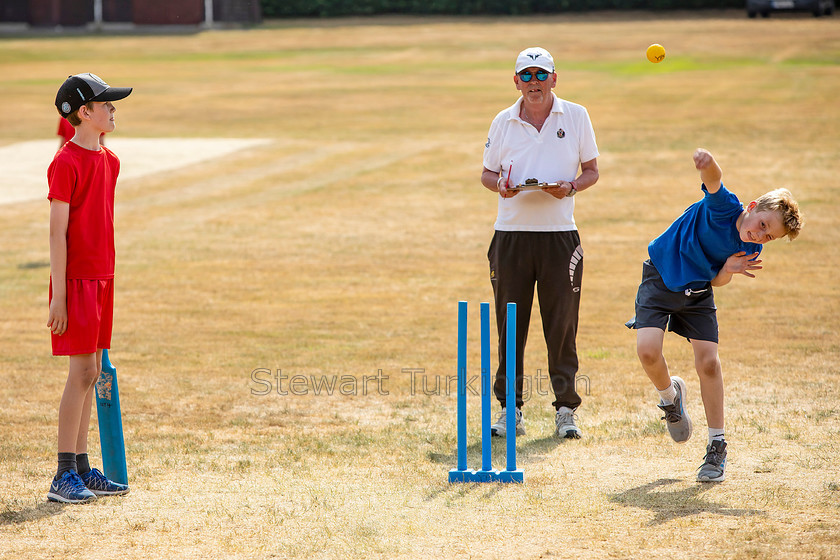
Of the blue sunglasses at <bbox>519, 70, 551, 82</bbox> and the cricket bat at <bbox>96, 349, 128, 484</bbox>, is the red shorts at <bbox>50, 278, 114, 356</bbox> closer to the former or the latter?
the cricket bat at <bbox>96, 349, 128, 484</bbox>

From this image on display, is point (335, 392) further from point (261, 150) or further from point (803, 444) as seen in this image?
point (261, 150)

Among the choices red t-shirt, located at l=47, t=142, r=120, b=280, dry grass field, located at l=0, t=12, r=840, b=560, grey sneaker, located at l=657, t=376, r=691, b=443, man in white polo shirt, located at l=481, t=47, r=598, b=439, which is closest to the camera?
dry grass field, located at l=0, t=12, r=840, b=560

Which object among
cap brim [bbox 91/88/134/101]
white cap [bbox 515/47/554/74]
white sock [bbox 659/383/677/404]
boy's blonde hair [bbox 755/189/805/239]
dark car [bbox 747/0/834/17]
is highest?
dark car [bbox 747/0/834/17]

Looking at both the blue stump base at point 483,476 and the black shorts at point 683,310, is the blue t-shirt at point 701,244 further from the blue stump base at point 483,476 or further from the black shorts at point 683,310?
the blue stump base at point 483,476

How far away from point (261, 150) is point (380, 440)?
16.0m

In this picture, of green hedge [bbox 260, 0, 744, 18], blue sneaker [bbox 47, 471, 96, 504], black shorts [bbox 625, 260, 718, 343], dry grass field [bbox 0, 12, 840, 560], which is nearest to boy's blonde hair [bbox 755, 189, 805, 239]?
black shorts [bbox 625, 260, 718, 343]

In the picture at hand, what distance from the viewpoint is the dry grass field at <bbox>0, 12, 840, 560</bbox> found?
180 inches

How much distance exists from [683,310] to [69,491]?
3.28m

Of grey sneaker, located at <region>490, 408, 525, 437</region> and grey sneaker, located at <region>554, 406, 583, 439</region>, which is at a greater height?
grey sneaker, located at <region>554, 406, 583, 439</region>

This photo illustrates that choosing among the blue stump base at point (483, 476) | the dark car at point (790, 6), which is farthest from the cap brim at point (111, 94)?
the dark car at point (790, 6)

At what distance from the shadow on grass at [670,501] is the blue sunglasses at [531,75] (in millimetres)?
2510

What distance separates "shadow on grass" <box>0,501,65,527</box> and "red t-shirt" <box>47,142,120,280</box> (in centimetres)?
112

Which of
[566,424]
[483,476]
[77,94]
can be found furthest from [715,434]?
[77,94]

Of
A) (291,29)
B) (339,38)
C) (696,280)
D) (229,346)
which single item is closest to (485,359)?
(696,280)
